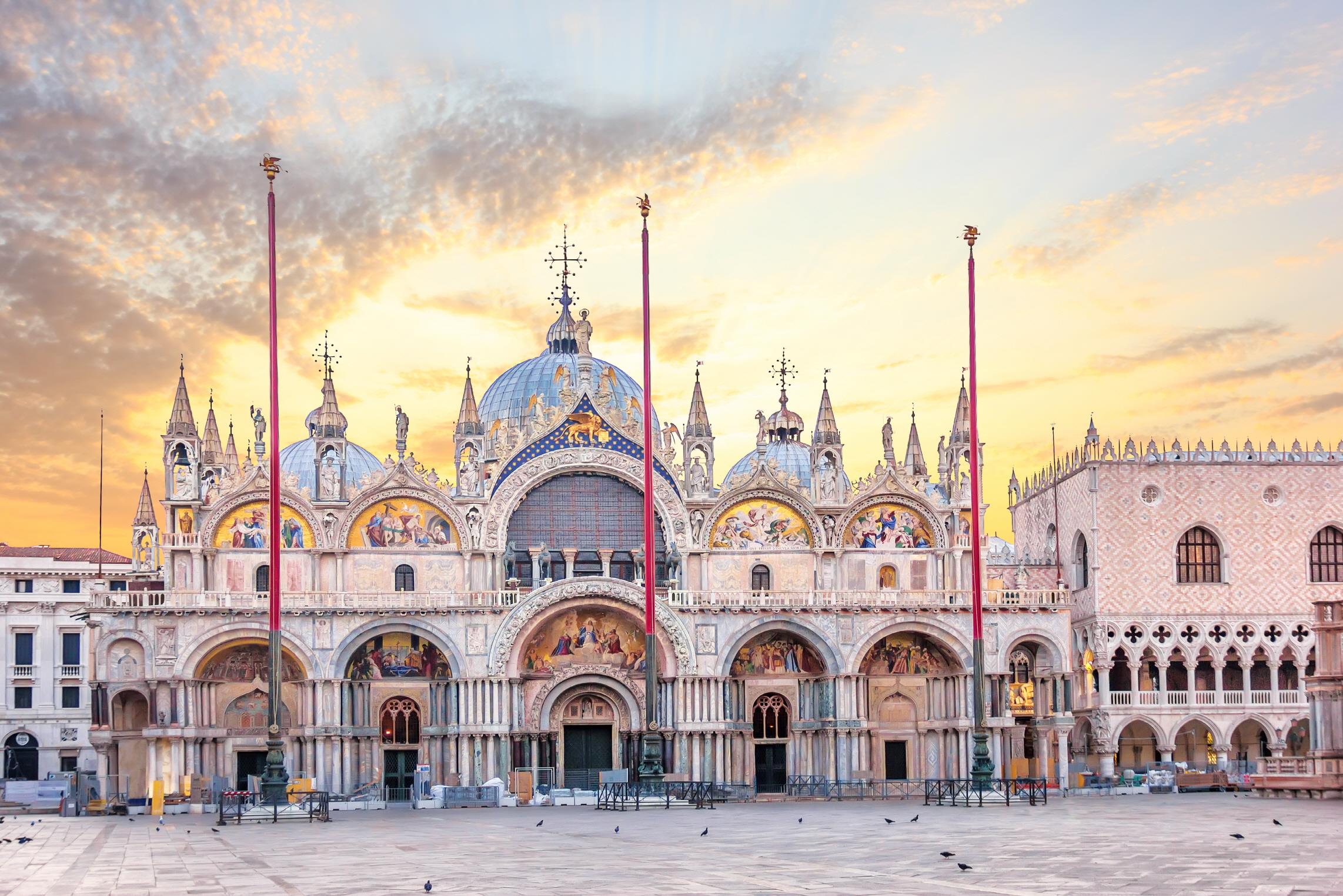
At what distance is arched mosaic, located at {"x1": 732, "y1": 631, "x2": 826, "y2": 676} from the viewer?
201 feet

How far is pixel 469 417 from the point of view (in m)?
63.7

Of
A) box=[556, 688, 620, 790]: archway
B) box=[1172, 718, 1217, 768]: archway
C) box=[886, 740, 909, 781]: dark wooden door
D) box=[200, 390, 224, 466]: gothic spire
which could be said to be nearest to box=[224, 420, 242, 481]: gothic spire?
box=[200, 390, 224, 466]: gothic spire

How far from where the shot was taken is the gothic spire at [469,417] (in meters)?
63.5

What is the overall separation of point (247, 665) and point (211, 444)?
10412 millimetres

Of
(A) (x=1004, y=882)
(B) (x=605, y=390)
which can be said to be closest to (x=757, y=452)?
(B) (x=605, y=390)

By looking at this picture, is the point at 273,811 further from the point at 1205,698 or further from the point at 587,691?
the point at 1205,698

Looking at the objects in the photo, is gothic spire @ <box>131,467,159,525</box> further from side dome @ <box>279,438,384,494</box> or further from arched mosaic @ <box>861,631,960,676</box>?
arched mosaic @ <box>861,631,960,676</box>

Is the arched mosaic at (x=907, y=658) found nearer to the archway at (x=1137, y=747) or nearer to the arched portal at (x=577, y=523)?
the arched portal at (x=577, y=523)

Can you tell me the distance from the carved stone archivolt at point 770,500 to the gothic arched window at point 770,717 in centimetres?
575

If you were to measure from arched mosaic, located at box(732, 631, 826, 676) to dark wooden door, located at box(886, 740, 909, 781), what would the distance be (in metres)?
4.01

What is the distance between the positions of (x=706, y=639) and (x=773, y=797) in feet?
19.5

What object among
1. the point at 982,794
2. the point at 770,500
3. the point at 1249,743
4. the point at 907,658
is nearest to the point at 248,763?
the point at 770,500

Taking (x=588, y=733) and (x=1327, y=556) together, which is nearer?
(x=588, y=733)

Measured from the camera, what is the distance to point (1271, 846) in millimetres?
28516
